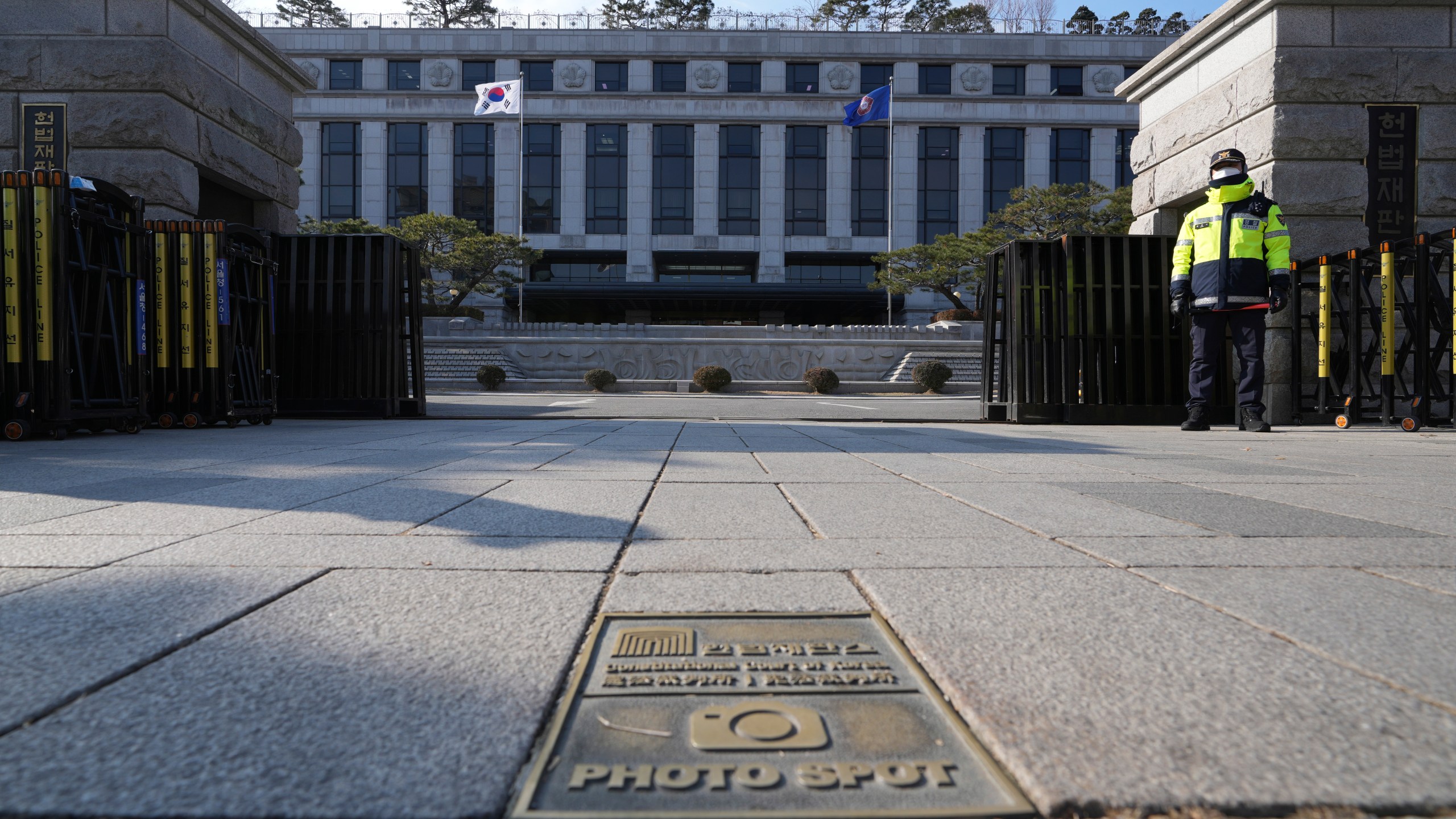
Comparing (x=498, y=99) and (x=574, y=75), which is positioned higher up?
(x=574, y=75)

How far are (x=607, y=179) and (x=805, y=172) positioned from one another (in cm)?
1304

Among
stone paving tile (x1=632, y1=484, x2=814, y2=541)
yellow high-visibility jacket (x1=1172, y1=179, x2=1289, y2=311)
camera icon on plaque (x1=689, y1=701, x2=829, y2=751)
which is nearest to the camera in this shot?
camera icon on plaque (x1=689, y1=701, x2=829, y2=751)

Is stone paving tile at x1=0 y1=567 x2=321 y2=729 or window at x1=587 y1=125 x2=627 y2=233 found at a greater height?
window at x1=587 y1=125 x2=627 y2=233

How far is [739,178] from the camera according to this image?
48.2 meters

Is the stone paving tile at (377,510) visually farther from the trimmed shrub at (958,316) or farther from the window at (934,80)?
the window at (934,80)

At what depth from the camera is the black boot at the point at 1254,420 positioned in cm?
784

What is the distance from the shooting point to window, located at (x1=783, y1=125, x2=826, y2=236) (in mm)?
48156

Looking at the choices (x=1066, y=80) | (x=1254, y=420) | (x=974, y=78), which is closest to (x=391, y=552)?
(x=1254, y=420)

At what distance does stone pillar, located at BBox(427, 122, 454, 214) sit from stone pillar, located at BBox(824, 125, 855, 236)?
80.6 feet

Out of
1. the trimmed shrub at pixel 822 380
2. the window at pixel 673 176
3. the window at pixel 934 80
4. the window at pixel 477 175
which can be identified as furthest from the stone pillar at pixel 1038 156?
the window at pixel 477 175

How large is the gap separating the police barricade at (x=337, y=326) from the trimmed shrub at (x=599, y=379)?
1655 cm

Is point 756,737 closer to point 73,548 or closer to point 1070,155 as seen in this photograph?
point 73,548

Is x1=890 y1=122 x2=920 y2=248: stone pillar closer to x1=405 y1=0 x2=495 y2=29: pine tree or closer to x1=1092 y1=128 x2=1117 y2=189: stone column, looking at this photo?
x1=1092 y1=128 x2=1117 y2=189: stone column

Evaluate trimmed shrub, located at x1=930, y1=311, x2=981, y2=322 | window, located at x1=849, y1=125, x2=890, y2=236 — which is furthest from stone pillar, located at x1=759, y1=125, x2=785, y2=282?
trimmed shrub, located at x1=930, y1=311, x2=981, y2=322
